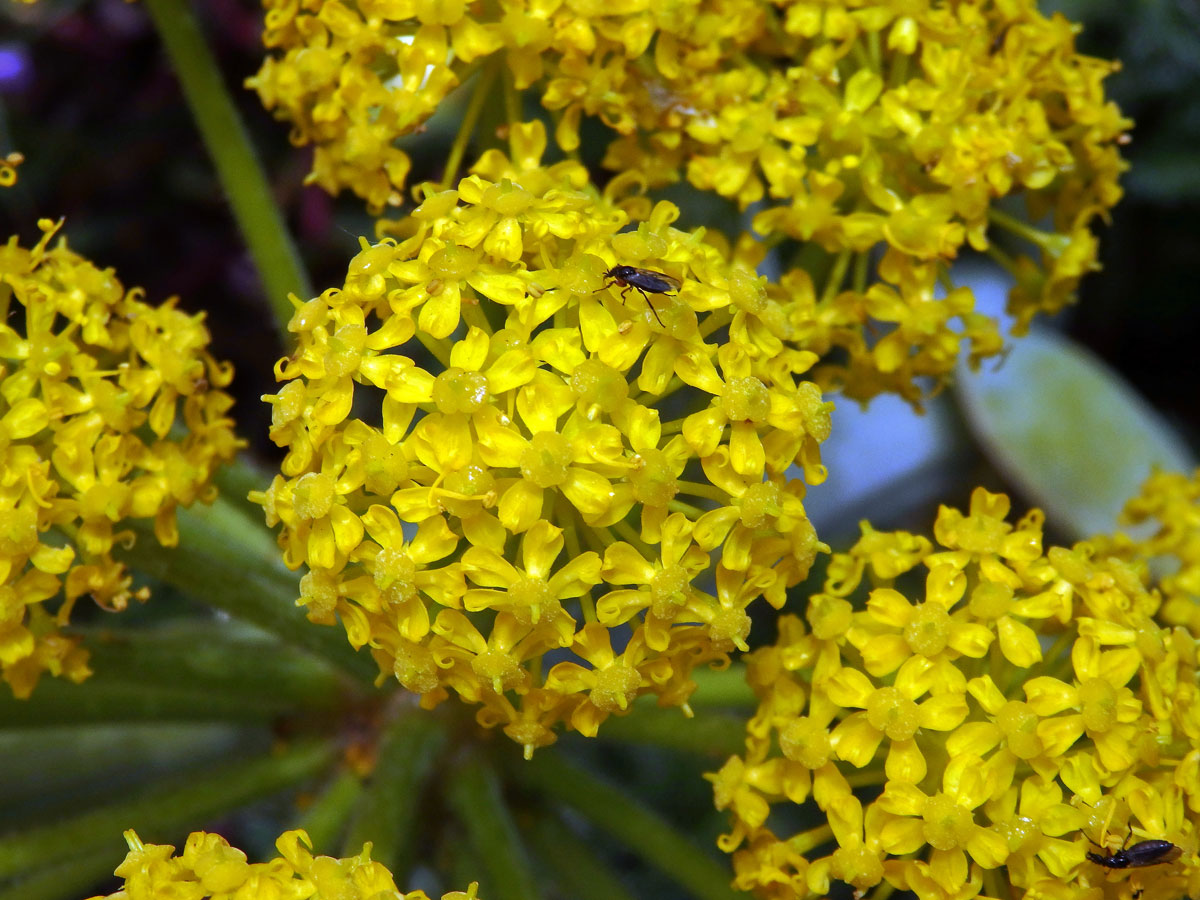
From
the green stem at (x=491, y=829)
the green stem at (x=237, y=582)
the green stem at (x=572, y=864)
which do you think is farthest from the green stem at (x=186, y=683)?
the green stem at (x=572, y=864)

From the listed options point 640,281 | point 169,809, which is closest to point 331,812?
point 169,809

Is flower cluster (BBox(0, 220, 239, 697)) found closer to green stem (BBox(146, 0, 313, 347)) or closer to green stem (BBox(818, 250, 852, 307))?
green stem (BBox(146, 0, 313, 347))

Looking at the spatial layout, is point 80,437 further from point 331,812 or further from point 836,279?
point 836,279

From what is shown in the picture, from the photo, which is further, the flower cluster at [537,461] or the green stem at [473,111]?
the green stem at [473,111]

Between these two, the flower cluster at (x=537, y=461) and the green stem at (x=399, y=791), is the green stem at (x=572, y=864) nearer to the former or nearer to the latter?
the green stem at (x=399, y=791)

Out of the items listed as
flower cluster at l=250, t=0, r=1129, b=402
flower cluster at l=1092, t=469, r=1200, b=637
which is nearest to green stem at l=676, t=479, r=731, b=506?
flower cluster at l=250, t=0, r=1129, b=402

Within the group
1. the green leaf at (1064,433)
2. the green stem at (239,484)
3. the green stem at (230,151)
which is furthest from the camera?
the green leaf at (1064,433)

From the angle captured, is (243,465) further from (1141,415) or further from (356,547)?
(1141,415)
